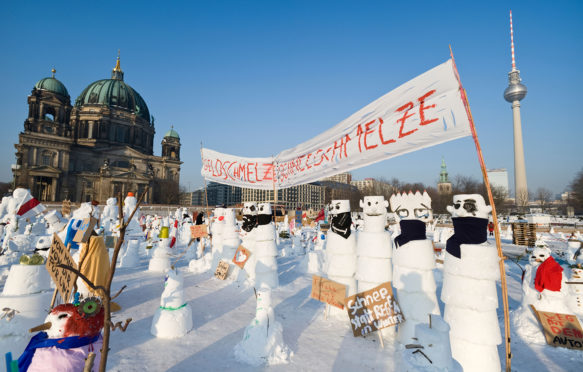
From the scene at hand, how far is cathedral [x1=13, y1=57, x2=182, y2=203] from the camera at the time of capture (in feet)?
139

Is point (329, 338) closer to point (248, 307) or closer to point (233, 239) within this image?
point (248, 307)

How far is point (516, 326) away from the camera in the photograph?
4.48 metres

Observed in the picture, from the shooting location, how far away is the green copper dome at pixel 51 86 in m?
47.4

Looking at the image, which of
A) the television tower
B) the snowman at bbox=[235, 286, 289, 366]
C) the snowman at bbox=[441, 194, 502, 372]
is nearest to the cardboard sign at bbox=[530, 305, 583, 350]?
the snowman at bbox=[441, 194, 502, 372]

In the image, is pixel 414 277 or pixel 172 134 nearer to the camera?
pixel 414 277

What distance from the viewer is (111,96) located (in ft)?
180

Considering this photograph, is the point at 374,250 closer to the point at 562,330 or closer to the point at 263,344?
the point at 263,344

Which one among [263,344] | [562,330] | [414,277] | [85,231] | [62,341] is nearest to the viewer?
[62,341]

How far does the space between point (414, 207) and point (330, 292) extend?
2.08 metres

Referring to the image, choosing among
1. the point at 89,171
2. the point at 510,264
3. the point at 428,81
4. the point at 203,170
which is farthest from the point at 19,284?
the point at 89,171

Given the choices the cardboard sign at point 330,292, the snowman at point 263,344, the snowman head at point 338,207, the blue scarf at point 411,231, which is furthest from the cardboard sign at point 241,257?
the blue scarf at point 411,231

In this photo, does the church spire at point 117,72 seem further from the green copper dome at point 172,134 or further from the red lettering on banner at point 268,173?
the red lettering on banner at point 268,173

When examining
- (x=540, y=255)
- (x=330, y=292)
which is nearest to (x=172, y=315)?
(x=330, y=292)

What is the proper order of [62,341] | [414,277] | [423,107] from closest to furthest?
[62,341] → [423,107] → [414,277]
